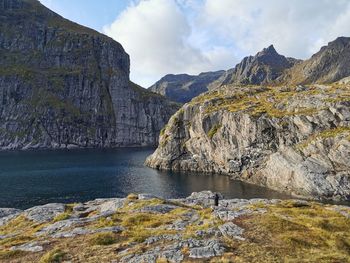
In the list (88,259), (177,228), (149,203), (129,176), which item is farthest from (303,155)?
(88,259)

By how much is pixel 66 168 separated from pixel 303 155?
103m

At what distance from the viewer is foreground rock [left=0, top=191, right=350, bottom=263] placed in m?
26.9

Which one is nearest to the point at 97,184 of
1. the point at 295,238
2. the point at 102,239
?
the point at 102,239

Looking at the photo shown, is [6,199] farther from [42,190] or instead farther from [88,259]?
[88,259]

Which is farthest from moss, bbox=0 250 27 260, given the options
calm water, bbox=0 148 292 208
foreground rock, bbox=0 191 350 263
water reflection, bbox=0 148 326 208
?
calm water, bbox=0 148 292 208

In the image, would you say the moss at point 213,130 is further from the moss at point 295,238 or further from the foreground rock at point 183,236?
the moss at point 295,238

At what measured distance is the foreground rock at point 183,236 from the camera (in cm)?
2694

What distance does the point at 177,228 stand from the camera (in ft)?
114

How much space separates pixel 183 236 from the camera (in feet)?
103

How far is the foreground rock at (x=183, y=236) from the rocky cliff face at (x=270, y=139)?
63357 mm

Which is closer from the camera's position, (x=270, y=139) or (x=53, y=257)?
(x=53, y=257)

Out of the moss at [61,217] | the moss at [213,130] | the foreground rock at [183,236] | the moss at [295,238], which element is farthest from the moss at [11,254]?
the moss at [213,130]

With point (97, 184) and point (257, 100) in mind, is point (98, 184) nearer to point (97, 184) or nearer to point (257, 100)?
point (97, 184)

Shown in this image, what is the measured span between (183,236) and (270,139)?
105m
